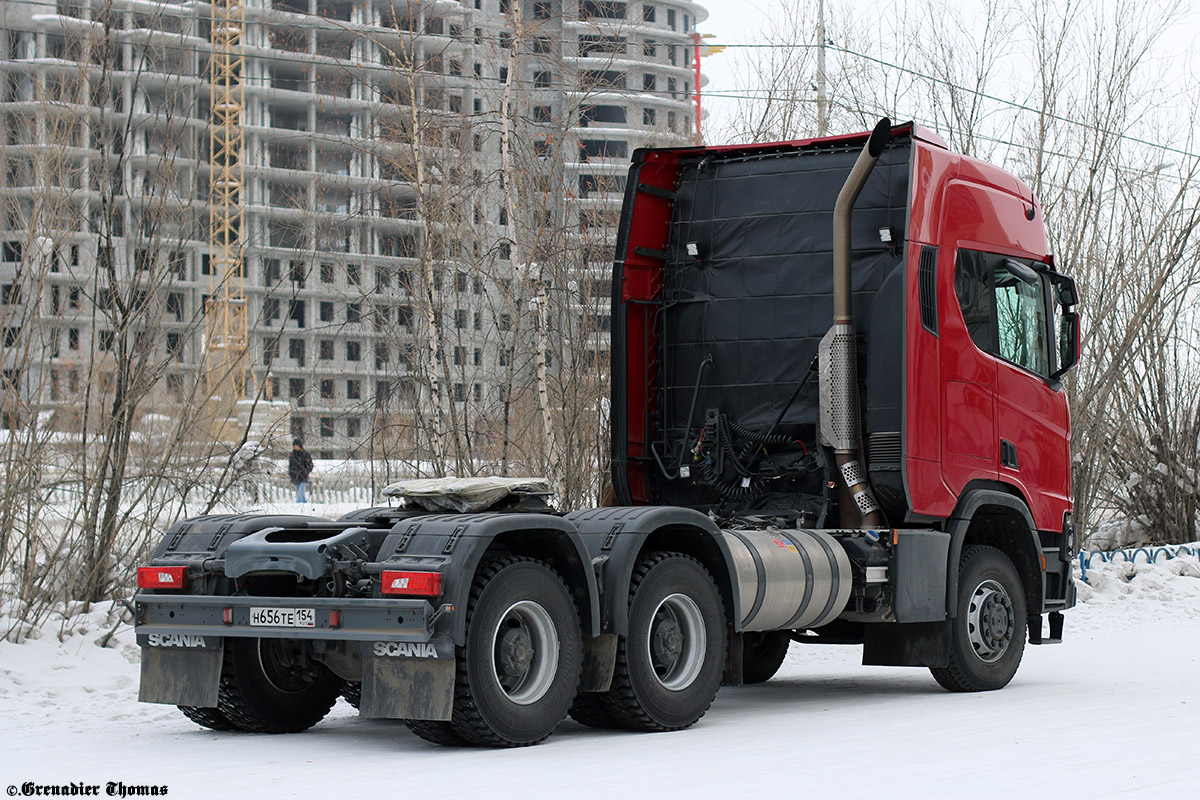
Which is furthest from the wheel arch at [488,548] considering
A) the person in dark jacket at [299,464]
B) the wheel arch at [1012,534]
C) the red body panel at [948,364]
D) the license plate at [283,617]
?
the person in dark jacket at [299,464]

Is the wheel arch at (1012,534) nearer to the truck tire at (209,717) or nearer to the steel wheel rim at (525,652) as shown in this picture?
the steel wheel rim at (525,652)

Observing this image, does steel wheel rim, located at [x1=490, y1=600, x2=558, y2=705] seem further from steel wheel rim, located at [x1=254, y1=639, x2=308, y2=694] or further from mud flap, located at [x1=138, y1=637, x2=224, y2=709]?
mud flap, located at [x1=138, y1=637, x2=224, y2=709]

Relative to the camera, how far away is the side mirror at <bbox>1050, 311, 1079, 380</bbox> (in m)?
11.7

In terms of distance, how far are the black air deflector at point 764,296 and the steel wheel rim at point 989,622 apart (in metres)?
1.43

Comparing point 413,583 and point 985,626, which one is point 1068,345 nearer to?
point 985,626

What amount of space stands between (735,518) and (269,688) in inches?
141

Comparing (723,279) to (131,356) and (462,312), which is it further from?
(462,312)

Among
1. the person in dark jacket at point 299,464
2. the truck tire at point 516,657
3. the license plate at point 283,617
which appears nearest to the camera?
the truck tire at point 516,657

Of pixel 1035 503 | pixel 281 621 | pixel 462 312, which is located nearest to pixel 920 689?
pixel 1035 503

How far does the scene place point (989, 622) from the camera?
1114 centimetres

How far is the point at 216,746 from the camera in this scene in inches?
317

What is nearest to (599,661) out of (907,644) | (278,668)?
(278,668)

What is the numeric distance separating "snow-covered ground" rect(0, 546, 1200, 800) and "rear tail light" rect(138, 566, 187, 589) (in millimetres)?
837

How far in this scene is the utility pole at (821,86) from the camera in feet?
64.1
